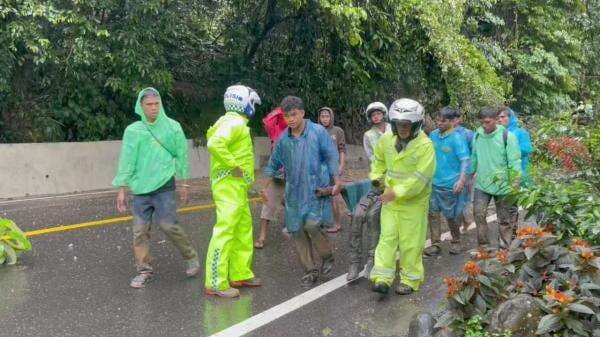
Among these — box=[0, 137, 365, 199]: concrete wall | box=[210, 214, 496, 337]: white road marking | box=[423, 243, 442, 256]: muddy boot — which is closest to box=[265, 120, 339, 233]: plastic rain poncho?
box=[210, 214, 496, 337]: white road marking

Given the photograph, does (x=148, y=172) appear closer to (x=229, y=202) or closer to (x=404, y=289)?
(x=229, y=202)

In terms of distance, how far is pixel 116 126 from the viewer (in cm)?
1438

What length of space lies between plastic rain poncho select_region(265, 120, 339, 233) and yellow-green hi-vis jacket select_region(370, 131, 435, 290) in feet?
1.81

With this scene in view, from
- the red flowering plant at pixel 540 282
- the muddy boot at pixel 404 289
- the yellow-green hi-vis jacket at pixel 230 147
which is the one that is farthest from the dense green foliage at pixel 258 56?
the red flowering plant at pixel 540 282

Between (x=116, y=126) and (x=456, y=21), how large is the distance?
7410 mm

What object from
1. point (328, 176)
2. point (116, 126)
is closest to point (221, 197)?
point (328, 176)

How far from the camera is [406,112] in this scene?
6.09 m

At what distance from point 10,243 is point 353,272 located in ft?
11.3

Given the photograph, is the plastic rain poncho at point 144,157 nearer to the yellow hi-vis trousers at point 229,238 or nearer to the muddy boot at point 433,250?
the yellow hi-vis trousers at point 229,238

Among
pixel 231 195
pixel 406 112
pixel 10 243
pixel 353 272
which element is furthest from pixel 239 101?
pixel 10 243

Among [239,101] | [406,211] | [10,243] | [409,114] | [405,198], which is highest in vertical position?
[239,101]

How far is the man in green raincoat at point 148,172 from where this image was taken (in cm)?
645

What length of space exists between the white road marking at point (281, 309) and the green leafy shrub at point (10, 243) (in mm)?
2891

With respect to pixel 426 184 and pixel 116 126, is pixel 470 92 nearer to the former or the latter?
pixel 116 126
